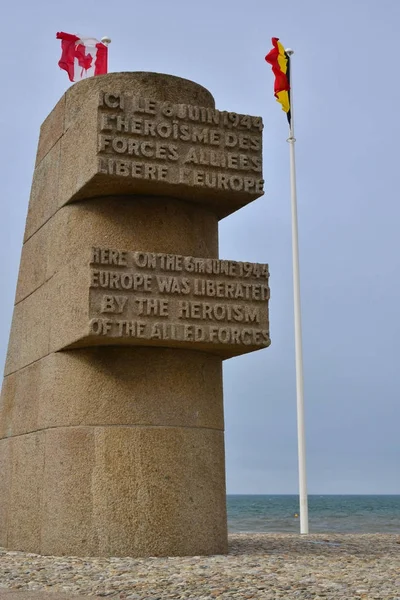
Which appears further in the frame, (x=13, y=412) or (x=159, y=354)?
(x=13, y=412)

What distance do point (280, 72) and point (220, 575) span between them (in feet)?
41.0

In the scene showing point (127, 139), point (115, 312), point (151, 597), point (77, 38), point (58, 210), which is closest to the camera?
point (151, 597)

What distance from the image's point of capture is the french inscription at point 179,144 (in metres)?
10.1

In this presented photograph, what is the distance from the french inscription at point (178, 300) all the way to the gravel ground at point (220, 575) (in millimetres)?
2396

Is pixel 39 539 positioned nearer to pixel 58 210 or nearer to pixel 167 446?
pixel 167 446

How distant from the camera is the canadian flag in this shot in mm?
13469

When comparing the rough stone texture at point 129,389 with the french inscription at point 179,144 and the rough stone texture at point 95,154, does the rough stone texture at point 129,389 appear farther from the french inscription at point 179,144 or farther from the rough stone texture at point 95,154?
the french inscription at point 179,144

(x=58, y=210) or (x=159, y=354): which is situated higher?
(x=58, y=210)

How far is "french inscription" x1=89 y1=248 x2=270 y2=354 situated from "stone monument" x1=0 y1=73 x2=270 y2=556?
0.02 metres

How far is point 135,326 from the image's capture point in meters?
9.59

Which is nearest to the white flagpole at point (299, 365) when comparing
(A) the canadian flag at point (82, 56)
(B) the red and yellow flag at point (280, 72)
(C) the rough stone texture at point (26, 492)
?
(B) the red and yellow flag at point (280, 72)

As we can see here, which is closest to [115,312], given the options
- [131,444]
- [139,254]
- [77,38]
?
[139,254]

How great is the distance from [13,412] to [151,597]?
17.2ft

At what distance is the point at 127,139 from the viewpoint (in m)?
10.2
